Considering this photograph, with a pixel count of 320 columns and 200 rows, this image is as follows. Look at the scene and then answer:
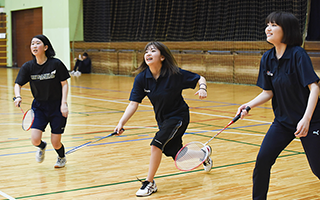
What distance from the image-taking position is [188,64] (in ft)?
53.6

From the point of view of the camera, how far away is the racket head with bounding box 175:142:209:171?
3388mm

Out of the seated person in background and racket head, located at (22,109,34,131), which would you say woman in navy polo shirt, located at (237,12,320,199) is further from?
the seated person in background

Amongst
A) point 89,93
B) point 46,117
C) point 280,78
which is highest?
point 280,78

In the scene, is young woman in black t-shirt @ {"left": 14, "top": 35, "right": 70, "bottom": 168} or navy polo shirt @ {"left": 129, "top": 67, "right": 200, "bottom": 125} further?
young woman in black t-shirt @ {"left": 14, "top": 35, "right": 70, "bottom": 168}

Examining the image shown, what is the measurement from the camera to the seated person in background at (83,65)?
64.9 ft

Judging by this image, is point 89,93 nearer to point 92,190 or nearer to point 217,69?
point 217,69

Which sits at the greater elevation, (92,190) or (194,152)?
(194,152)

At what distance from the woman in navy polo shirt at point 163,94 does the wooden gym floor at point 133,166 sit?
0.39 m

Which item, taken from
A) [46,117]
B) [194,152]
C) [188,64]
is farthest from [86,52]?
[194,152]

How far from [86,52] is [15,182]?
16987 mm

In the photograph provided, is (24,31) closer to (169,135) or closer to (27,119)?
(27,119)

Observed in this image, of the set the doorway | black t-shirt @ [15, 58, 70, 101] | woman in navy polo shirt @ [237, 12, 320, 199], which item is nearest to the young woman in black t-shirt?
black t-shirt @ [15, 58, 70, 101]

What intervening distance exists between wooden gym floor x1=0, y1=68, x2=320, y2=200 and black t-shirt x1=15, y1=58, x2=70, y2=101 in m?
0.78

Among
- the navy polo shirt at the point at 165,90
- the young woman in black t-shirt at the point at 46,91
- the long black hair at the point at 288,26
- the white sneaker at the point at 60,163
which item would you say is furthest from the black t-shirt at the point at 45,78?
the long black hair at the point at 288,26
